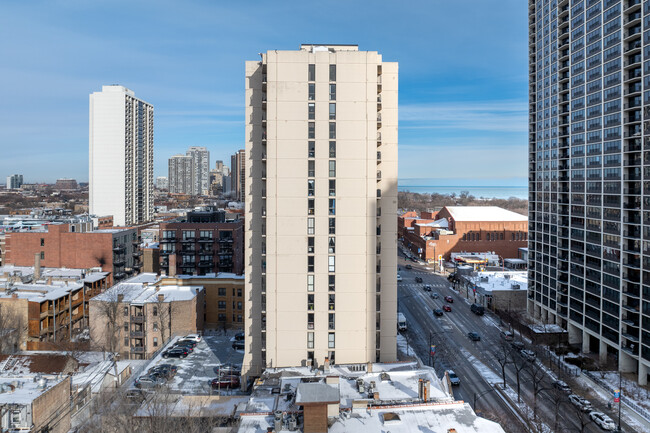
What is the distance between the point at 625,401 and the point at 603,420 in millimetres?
5287

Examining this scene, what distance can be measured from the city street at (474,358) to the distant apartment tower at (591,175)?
8.91 meters

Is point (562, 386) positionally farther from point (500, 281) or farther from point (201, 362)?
point (500, 281)

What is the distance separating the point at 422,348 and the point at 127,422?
33691 millimetres

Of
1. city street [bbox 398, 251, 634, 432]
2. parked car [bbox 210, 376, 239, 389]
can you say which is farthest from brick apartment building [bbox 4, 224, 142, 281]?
city street [bbox 398, 251, 634, 432]

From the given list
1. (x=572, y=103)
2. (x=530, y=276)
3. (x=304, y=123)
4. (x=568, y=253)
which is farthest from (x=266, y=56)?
(x=530, y=276)

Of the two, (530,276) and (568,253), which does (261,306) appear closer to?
(568,253)

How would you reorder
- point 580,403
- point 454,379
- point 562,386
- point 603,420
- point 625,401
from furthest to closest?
point 454,379
point 562,386
point 625,401
point 580,403
point 603,420

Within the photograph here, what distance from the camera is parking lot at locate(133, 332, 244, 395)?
35125mm

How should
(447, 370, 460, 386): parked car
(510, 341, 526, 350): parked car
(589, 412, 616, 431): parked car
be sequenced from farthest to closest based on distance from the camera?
1. (510, 341, 526, 350): parked car
2. (447, 370, 460, 386): parked car
3. (589, 412, 616, 431): parked car

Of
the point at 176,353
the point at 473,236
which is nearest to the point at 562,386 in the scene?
the point at 176,353

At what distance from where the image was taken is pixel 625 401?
3562 cm

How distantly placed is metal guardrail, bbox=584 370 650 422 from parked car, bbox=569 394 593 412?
3238mm

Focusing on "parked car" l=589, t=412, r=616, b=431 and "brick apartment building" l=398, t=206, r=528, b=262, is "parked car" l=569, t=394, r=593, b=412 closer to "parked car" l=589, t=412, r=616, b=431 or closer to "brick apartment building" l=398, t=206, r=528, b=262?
"parked car" l=589, t=412, r=616, b=431

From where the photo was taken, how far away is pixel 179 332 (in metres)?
48.1
